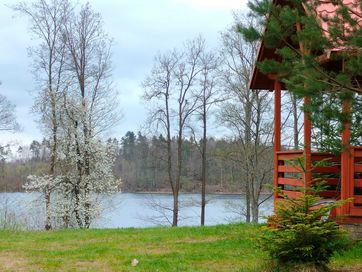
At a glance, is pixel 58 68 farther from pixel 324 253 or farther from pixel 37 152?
pixel 324 253

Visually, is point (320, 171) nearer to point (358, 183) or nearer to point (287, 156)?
point (287, 156)

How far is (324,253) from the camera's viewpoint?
17.3 feet

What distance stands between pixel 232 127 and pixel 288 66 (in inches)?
656

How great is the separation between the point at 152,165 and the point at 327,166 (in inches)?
742

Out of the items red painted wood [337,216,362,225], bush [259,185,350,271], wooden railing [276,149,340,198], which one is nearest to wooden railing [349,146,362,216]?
red painted wood [337,216,362,225]

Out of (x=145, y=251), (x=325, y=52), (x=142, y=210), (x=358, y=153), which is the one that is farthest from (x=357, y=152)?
(x=142, y=210)

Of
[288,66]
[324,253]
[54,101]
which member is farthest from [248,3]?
[54,101]

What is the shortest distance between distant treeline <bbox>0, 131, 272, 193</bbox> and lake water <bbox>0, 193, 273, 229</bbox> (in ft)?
2.67

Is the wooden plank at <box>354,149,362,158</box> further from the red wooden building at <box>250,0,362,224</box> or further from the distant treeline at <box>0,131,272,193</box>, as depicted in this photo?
the distant treeline at <box>0,131,272,193</box>

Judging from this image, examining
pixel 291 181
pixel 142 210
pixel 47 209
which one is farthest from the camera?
pixel 142 210

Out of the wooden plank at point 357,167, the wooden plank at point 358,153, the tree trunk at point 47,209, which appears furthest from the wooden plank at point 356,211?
the tree trunk at point 47,209

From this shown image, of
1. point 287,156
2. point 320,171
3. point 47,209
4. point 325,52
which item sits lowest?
point 47,209

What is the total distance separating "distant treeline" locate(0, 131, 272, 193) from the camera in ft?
73.0

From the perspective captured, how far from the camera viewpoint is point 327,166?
865 cm
